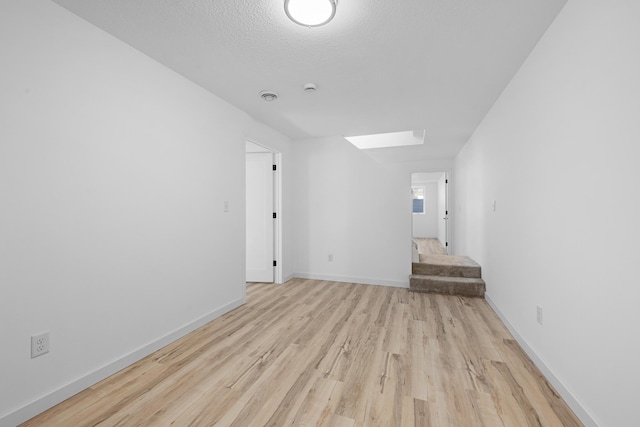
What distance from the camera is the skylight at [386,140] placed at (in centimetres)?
464

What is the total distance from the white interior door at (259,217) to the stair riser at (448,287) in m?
2.22

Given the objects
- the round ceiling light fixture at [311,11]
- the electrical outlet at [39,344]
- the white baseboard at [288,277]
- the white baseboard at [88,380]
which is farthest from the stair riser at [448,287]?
the electrical outlet at [39,344]

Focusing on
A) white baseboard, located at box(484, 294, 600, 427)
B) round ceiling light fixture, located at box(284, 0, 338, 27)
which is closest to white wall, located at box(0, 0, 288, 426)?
round ceiling light fixture, located at box(284, 0, 338, 27)

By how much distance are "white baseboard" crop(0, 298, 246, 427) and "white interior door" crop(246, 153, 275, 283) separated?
67.2 inches

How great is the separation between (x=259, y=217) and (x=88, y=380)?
2.90 meters

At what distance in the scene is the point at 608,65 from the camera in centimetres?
133

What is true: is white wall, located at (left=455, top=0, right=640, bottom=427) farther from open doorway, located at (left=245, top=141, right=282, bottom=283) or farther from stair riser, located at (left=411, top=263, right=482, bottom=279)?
open doorway, located at (left=245, top=141, right=282, bottom=283)

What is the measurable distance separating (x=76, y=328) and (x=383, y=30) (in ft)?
9.05

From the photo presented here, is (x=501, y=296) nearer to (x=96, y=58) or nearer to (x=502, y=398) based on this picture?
(x=502, y=398)

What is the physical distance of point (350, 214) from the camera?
4.66m

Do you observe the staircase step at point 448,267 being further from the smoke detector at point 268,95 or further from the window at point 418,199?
the window at point 418,199

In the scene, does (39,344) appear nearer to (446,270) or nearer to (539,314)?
(539,314)

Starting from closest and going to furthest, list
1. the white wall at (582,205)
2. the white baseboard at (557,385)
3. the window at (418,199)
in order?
the white wall at (582,205) → the white baseboard at (557,385) → the window at (418,199)

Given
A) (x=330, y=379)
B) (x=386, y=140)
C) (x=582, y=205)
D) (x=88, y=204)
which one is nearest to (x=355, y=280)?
(x=386, y=140)
